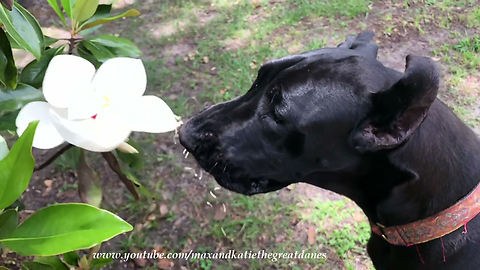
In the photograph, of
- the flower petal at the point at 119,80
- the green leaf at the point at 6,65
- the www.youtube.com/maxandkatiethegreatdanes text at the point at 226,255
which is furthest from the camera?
the www.youtube.com/maxandkatiethegreatdanes text at the point at 226,255

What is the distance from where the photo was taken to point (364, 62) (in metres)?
1.39

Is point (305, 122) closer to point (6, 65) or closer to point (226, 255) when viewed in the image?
point (6, 65)

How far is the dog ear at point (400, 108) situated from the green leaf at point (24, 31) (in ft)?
3.13

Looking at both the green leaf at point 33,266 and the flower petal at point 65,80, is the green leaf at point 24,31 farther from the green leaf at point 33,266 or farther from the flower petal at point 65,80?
the green leaf at point 33,266

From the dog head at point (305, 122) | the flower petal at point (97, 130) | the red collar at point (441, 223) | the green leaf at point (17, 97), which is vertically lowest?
the red collar at point (441, 223)

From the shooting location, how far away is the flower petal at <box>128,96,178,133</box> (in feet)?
2.50

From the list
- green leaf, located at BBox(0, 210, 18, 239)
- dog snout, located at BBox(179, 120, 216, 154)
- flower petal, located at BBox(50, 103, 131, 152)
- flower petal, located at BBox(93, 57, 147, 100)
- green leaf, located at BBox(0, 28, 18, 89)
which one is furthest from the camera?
dog snout, located at BBox(179, 120, 216, 154)

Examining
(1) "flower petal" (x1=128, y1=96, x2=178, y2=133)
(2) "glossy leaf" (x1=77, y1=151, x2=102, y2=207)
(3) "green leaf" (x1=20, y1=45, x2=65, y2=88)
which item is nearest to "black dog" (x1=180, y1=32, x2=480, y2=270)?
(2) "glossy leaf" (x1=77, y1=151, x2=102, y2=207)

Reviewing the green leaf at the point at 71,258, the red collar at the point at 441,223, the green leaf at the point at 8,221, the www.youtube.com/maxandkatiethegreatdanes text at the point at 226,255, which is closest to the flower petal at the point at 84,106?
the green leaf at the point at 8,221

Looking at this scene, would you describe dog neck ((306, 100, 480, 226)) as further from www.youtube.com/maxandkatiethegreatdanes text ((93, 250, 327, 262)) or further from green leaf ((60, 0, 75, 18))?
www.youtube.com/maxandkatiethegreatdanes text ((93, 250, 327, 262))

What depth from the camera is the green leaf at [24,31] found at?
1090mm

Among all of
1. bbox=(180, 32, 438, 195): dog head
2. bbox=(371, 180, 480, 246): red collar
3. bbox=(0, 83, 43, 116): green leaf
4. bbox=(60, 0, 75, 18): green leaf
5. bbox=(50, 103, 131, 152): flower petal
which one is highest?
bbox=(50, 103, 131, 152): flower petal

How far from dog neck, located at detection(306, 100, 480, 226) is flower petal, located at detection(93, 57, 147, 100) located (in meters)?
0.86

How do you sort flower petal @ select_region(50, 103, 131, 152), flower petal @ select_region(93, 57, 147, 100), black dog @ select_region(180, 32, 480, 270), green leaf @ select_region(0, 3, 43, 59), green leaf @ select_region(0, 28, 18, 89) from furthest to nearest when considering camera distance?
black dog @ select_region(180, 32, 480, 270), green leaf @ select_region(0, 28, 18, 89), green leaf @ select_region(0, 3, 43, 59), flower petal @ select_region(93, 57, 147, 100), flower petal @ select_region(50, 103, 131, 152)
